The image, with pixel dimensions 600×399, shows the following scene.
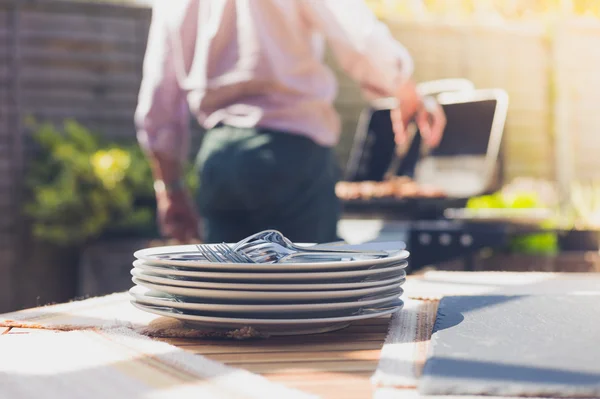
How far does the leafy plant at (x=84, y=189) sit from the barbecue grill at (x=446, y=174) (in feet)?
3.52

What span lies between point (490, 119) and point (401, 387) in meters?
2.76

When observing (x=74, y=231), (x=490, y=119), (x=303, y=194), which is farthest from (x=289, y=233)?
(x=74, y=231)

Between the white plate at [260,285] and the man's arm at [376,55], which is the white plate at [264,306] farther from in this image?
the man's arm at [376,55]

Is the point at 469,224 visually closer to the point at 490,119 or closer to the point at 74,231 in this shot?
the point at 490,119

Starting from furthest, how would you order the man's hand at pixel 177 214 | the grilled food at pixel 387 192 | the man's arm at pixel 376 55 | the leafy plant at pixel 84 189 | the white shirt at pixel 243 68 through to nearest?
1. the leafy plant at pixel 84 189
2. the grilled food at pixel 387 192
3. the man's hand at pixel 177 214
4. the white shirt at pixel 243 68
5. the man's arm at pixel 376 55

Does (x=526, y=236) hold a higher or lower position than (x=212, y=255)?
lower

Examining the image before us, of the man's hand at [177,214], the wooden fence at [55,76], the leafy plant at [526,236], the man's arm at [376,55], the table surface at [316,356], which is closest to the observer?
the table surface at [316,356]

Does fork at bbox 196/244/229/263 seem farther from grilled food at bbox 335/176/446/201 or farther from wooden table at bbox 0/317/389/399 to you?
grilled food at bbox 335/176/446/201

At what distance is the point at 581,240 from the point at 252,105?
2.06m

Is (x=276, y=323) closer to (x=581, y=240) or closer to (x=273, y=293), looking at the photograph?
(x=273, y=293)

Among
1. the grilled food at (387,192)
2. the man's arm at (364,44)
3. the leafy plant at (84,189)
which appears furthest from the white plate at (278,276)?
the leafy plant at (84,189)

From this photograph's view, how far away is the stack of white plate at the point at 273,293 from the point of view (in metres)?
0.61

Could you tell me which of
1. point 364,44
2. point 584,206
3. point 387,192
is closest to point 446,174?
point 387,192

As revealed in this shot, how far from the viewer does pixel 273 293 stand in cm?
61
